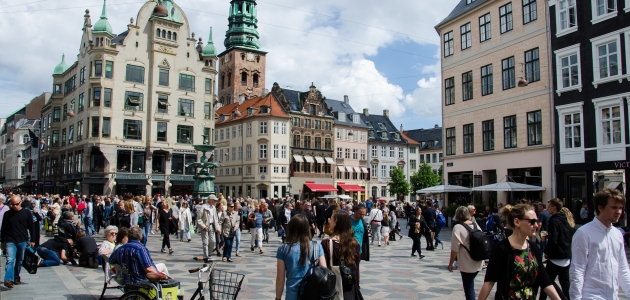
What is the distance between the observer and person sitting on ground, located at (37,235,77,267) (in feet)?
42.4

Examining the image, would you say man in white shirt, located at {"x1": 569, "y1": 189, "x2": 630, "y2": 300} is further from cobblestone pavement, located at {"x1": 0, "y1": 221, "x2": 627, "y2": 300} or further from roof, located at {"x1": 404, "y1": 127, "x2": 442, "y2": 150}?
roof, located at {"x1": 404, "y1": 127, "x2": 442, "y2": 150}

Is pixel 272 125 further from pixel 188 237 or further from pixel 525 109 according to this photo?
pixel 188 237

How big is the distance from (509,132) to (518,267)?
26.3 m

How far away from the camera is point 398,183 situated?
69.4 m

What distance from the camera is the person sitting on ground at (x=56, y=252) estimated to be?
12930 mm

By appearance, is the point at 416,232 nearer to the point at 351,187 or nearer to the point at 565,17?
the point at 565,17

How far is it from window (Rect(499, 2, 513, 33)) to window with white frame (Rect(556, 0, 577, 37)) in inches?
135

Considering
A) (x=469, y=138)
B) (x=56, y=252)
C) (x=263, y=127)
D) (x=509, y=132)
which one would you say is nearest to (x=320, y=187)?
(x=263, y=127)

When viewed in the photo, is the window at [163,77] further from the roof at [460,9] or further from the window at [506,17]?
the window at [506,17]

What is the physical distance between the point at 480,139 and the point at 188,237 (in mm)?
19319

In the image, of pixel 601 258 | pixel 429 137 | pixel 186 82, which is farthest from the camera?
pixel 429 137

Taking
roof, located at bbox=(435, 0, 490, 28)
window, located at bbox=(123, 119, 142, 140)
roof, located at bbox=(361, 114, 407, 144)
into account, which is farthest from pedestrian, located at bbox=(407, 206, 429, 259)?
roof, located at bbox=(361, 114, 407, 144)

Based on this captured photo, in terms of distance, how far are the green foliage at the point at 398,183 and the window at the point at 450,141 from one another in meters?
35.3

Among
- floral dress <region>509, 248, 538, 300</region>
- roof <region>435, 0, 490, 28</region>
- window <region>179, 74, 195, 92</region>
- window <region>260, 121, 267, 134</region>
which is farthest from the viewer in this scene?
window <region>260, 121, 267, 134</region>
